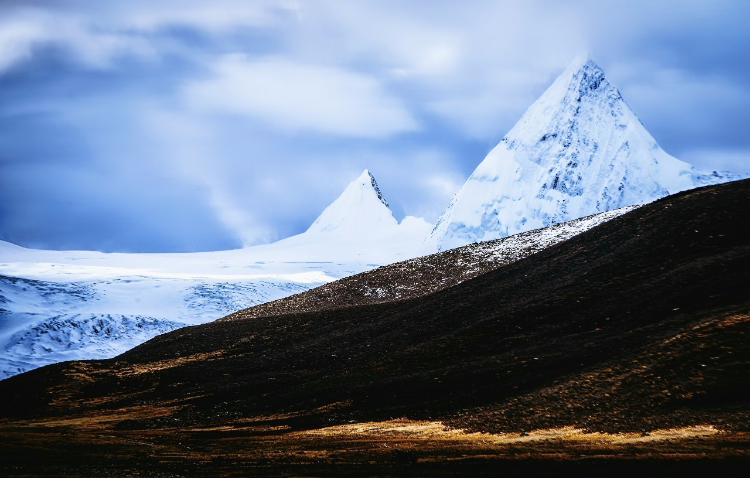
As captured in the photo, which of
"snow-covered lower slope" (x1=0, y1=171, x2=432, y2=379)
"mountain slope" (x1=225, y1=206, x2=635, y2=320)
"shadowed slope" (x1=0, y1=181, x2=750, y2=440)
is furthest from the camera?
"snow-covered lower slope" (x1=0, y1=171, x2=432, y2=379)

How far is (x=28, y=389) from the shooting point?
50.6 m

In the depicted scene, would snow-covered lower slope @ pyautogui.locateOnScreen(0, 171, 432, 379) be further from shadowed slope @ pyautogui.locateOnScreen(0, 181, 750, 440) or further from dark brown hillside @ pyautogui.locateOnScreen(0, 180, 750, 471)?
dark brown hillside @ pyautogui.locateOnScreen(0, 180, 750, 471)

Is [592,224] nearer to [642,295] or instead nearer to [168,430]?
[642,295]

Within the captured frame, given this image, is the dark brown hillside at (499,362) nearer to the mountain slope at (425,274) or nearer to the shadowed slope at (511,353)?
the shadowed slope at (511,353)

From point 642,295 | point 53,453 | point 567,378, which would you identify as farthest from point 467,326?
point 53,453

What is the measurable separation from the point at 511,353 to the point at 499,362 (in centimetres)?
166

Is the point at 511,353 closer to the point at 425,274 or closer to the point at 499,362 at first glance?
the point at 499,362

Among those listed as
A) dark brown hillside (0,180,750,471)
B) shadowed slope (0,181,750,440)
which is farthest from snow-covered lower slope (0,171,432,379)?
dark brown hillside (0,180,750,471)

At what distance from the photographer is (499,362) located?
3675 cm

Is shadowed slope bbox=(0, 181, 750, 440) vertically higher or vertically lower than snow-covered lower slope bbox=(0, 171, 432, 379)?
lower

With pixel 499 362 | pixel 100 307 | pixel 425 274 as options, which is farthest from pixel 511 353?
pixel 100 307

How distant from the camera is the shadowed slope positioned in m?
28.8

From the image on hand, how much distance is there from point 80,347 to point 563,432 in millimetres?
116057

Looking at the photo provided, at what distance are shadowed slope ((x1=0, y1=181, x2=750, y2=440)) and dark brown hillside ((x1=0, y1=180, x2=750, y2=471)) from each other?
156mm
